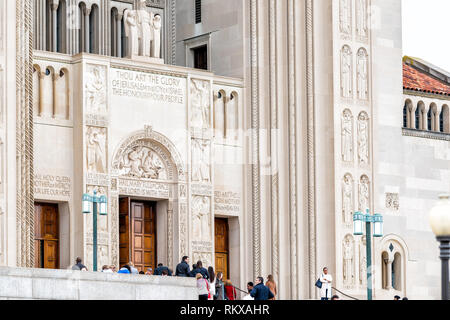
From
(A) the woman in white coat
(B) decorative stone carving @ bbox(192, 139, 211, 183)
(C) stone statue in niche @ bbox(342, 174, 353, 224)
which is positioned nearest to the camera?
(A) the woman in white coat

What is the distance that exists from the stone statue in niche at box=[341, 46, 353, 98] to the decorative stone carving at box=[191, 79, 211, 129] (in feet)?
13.0

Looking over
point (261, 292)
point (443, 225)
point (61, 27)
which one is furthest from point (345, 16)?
point (443, 225)

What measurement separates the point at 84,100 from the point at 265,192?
248 inches

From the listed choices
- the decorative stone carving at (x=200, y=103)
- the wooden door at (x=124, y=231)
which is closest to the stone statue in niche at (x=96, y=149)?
the wooden door at (x=124, y=231)

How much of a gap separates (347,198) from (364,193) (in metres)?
0.69

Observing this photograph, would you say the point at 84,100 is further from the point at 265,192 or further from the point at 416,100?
the point at 416,100

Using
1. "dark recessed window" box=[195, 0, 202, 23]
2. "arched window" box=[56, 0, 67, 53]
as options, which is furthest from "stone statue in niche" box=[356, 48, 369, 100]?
"arched window" box=[56, 0, 67, 53]

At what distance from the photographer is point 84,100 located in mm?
41188

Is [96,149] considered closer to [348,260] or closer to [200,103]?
[200,103]

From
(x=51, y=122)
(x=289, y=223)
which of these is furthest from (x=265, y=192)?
(x=51, y=122)

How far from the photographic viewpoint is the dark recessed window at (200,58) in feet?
153

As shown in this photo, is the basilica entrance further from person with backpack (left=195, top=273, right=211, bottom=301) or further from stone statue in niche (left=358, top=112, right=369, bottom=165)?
person with backpack (left=195, top=273, right=211, bottom=301)

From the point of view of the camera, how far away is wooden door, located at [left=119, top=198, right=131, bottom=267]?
1662 inches

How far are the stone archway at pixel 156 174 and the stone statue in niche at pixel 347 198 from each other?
4.70m
